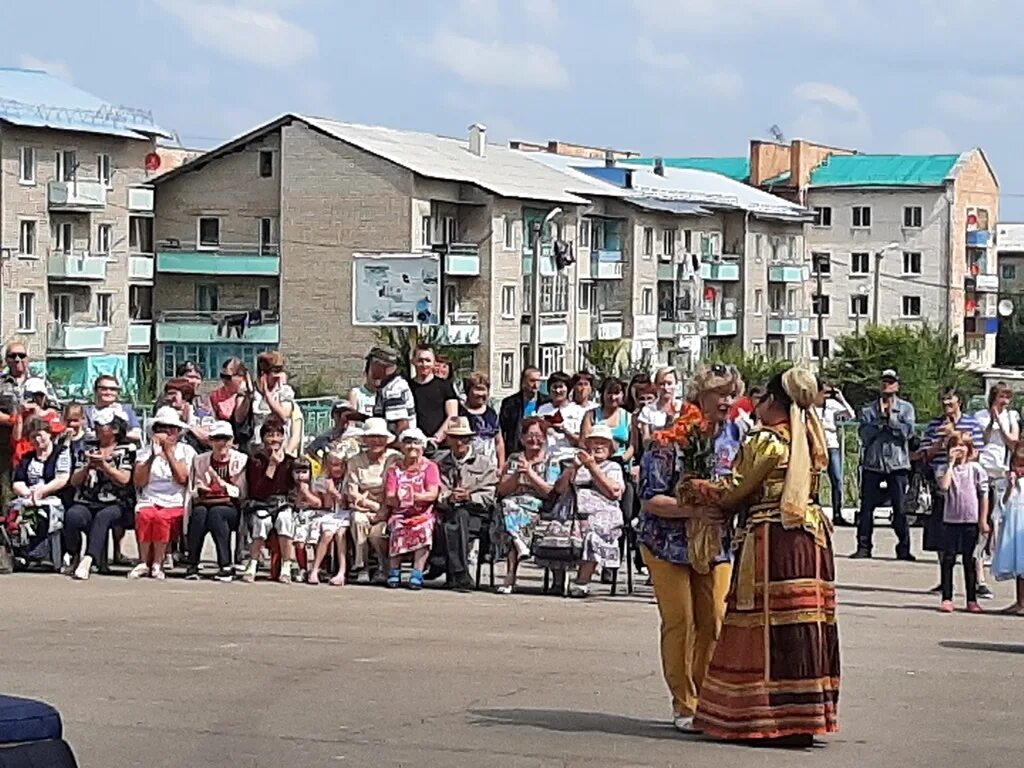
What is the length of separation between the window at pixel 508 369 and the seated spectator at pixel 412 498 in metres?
57.6

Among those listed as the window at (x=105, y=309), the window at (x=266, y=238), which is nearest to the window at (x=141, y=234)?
the window at (x=105, y=309)

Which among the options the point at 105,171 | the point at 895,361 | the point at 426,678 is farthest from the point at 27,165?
the point at 426,678

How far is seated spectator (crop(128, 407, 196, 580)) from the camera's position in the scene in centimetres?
1725

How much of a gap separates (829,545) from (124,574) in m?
9.32

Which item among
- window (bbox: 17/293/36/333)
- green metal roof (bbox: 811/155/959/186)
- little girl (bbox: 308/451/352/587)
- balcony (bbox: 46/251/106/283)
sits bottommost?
little girl (bbox: 308/451/352/587)

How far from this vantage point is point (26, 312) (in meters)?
69.9

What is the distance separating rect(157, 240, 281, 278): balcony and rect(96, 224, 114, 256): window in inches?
85.3

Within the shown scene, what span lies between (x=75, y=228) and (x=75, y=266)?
2009 millimetres

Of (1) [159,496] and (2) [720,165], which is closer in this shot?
(1) [159,496]

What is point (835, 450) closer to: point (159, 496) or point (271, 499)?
point (271, 499)

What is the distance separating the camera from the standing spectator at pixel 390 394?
17.4m

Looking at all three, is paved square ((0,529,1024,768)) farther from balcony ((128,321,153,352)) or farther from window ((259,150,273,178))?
balcony ((128,321,153,352))

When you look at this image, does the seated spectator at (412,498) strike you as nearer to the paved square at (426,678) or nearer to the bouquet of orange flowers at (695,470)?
the paved square at (426,678)

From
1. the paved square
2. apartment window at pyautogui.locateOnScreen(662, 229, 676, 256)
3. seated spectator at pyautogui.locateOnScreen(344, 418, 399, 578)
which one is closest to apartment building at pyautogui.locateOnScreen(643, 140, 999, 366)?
apartment window at pyautogui.locateOnScreen(662, 229, 676, 256)
